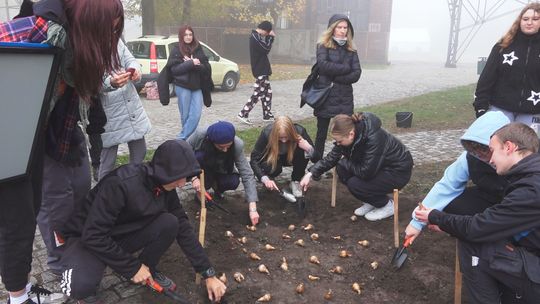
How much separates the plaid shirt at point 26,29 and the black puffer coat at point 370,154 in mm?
2663

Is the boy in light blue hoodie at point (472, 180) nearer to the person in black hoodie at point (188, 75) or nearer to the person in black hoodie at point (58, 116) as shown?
the person in black hoodie at point (58, 116)

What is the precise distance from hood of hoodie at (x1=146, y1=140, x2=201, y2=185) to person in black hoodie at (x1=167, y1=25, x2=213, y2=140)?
3.79 metres

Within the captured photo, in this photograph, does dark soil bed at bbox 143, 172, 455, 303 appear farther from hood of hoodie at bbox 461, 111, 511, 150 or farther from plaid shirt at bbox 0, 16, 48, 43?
plaid shirt at bbox 0, 16, 48, 43

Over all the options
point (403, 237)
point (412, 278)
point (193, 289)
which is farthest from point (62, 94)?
point (403, 237)

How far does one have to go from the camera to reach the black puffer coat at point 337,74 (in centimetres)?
526

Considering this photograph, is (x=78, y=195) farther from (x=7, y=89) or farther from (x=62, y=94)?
(x=7, y=89)

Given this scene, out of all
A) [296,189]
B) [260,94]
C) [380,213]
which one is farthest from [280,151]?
[260,94]

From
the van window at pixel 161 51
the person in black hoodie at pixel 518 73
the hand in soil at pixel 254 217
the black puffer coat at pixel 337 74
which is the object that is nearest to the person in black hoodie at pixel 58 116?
the hand in soil at pixel 254 217

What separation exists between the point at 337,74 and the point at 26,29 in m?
3.61

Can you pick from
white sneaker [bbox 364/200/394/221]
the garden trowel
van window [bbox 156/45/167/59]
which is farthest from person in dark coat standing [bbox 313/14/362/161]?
van window [bbox 156/45/167/59]

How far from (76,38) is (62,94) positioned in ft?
1.35

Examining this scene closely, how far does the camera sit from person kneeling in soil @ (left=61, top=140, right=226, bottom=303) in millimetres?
2605

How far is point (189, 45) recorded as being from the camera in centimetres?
654

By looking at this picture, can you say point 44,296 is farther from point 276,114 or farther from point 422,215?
point 276,114
